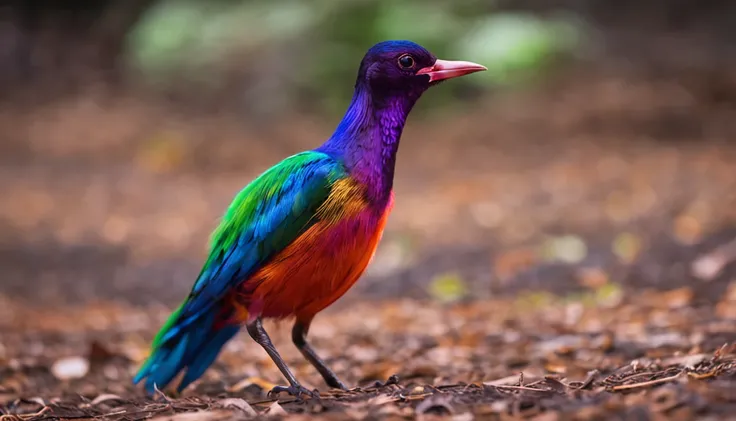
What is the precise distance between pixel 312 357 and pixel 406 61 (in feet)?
3.82

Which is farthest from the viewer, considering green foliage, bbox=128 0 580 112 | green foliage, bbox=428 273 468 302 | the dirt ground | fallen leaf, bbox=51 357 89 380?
green foliage, bbox=128 0 580 112

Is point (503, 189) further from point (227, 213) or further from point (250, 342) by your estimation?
A: point (227, 213)

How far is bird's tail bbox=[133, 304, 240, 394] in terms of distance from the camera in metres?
3.34

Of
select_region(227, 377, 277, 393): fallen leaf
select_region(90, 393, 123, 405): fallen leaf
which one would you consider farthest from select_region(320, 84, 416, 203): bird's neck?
select_region(90, 393, 123, 405): fallen leaf

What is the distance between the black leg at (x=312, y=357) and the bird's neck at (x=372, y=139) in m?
0.65

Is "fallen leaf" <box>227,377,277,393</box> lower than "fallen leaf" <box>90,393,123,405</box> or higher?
higher

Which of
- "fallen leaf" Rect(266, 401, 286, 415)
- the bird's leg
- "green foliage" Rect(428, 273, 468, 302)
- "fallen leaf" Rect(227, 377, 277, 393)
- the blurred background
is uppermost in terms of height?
the blurred background

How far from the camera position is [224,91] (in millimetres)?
13906

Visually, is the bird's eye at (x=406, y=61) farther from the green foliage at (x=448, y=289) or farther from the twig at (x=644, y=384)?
the green foliage at (x=448, y=289)

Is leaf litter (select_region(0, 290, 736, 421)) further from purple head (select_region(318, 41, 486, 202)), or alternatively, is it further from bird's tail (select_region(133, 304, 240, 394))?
purple head (select_region(318, 41, 486, 202))

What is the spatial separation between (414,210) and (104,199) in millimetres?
3704

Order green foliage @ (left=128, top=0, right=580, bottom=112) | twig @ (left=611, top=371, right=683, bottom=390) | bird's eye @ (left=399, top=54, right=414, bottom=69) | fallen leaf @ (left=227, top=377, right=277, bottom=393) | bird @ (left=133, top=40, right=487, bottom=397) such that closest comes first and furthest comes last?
twig @ (left=611, top=371, right=683, bottom=390), bird @ (left=133, top=40, right=487, bottom=397), bird's eye @ (left=399, top=54, right=414, bottom=69), fallen leaf @ (left=227, top=377, right=277, bottom=393), green foliage @ (left=128, top=0, right=580, bottom=112)

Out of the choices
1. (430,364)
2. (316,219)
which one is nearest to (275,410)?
(316,219)

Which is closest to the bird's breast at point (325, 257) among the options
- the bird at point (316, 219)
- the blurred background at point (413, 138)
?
the bird at point (316, 219)
